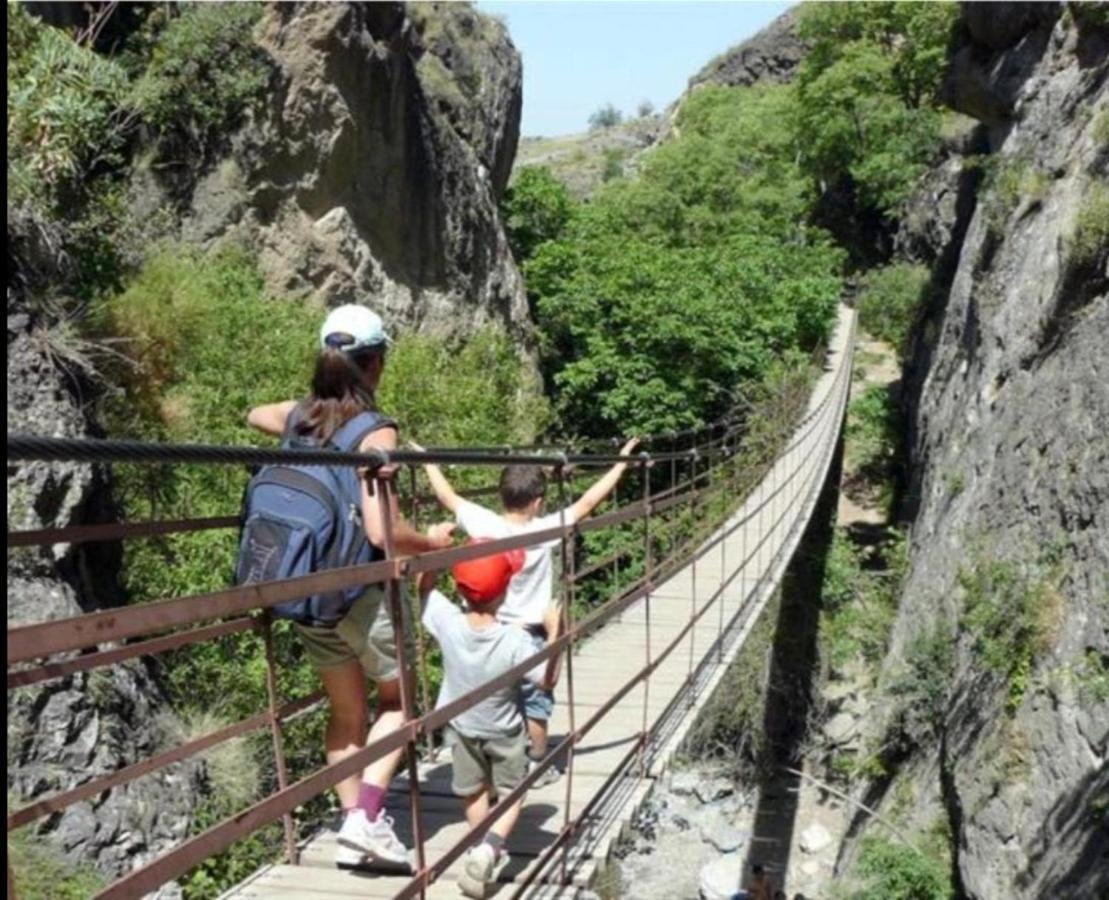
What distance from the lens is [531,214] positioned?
74.3ft

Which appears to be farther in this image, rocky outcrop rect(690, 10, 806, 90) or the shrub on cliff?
rocky outcrop rect(690, 10, 806, 90)

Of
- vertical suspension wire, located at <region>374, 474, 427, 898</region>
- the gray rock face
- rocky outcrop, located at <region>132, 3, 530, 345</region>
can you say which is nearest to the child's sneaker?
vertical suspension wire, located at <region>374, 474, 427, 898</region>

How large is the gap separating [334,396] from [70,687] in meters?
4.82

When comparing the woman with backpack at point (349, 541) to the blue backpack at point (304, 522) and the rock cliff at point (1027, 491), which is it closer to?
the blue backpack at point (304, 522)

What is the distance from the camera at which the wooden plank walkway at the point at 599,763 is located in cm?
292

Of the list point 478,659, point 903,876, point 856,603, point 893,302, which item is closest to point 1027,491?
point 903,876


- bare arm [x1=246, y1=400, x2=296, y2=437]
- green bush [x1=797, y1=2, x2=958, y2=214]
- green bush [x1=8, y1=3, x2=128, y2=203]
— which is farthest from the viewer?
green bush [x1=797, y1=2, x2=958, y2=214]

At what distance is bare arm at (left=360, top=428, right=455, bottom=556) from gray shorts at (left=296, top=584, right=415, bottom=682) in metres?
0.19

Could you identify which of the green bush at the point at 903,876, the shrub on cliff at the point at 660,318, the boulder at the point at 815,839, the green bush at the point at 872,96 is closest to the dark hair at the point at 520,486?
the green bush at the point at 903,876

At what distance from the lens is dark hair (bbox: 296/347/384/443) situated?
2643 mm

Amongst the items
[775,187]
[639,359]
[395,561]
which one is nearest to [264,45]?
[639,359]

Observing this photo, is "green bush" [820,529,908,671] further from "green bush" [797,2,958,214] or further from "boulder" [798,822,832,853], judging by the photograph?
"green bush" [797,2,958,214]

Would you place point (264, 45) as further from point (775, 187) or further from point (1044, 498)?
point (775, 187)

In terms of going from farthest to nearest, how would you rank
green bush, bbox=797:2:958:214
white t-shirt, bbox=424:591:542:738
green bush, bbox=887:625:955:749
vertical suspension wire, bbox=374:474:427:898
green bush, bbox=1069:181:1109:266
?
green bush, bbox=797:2:958:214, green bush, bbox=887:625:955:749, green bush, bbox=1069:181:1109:266, white t-shirt, bbox=424:591:542:738, vertical suspension wire, bbox=374:474:427:898
